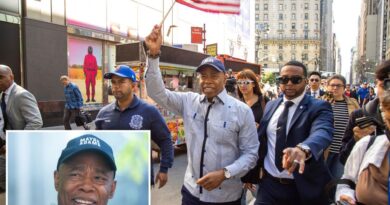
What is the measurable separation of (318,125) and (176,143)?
21.5 feet

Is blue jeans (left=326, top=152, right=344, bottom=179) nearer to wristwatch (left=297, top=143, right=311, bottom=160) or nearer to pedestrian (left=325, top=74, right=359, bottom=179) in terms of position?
pedestrian (left=325, top=74, right=359, bottom=179)

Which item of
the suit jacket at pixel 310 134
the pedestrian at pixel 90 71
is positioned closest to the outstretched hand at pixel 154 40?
the suit jacket at pixel 310 134

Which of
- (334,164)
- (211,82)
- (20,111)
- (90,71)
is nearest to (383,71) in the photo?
(211,82)

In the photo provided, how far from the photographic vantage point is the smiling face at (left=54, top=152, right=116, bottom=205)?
6.38ft

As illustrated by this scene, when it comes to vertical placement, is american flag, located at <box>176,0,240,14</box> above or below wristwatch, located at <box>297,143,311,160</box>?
above

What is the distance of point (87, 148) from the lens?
2.00 m

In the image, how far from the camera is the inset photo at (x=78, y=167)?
1969mm

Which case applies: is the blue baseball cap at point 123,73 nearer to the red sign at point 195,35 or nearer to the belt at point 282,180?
the belt at point 282,180

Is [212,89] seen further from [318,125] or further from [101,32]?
[101,32]

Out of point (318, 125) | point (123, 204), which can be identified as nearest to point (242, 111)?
point (318, 125)

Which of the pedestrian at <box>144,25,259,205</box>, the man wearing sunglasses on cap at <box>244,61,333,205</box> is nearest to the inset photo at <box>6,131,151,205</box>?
the pedestrian at <box>144,25,259,205</box>

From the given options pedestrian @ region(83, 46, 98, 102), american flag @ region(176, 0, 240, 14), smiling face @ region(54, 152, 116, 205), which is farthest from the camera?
pedestrian @ region(83, 46, 98, 102)

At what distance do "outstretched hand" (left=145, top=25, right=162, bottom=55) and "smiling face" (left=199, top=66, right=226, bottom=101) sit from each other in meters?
0.41

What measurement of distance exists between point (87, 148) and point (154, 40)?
1264mm
